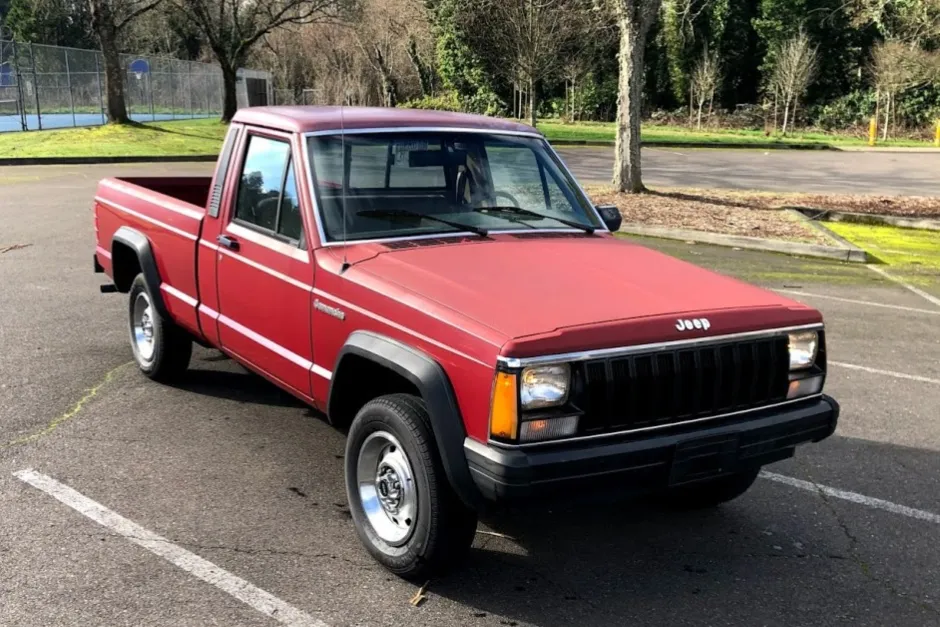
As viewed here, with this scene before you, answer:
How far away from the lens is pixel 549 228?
491 centimetres

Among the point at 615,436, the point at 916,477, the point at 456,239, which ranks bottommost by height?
the point at 916,477

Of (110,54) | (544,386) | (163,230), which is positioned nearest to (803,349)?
(544,386)

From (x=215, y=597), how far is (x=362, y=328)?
1248 millimetres

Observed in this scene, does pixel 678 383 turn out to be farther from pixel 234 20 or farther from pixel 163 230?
pixel 234 20

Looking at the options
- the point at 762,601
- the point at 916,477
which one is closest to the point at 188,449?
the point at 762,601

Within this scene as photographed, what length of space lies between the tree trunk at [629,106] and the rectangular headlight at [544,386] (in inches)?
545

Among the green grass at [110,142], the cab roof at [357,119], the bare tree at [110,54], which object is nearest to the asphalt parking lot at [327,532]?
the cab roof at [357,119]

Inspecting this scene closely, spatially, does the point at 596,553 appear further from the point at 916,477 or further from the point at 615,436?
the point at 916,477

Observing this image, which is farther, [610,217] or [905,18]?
[905,18]

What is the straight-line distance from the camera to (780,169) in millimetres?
25922

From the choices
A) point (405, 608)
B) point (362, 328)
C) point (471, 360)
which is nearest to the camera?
point (471, 360)

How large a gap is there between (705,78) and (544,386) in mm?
44647

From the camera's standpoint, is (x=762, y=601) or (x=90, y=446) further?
(x=90, y=446)

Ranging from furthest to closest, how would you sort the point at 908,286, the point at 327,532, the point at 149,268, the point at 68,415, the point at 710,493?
the point at 908,286 → the point at 149,268 → the point at 68,415 → the point at 710,493 → the point at 327,532
